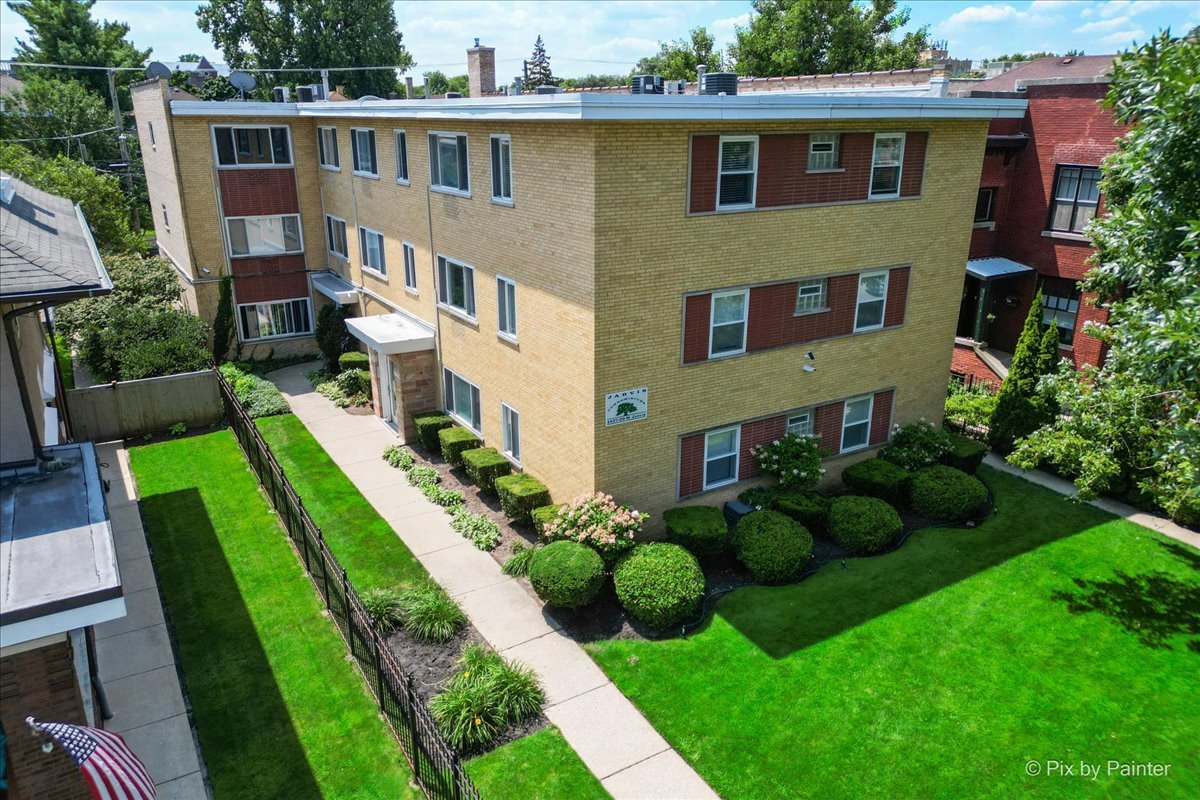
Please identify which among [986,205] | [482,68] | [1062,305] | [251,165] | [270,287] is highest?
[482,68]

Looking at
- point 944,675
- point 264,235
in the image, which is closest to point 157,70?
point 264,235

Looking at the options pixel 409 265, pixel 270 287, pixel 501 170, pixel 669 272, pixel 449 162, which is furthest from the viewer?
pixel 270 287

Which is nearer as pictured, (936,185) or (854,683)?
(854,683)

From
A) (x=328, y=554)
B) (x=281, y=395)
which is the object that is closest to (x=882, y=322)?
(x=328, y=554)

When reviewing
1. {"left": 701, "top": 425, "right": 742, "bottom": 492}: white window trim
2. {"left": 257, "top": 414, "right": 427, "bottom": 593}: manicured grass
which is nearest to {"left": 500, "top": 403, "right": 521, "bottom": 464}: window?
{"left": 257, "top": 414, "right": 427, "bottom": 593}: manicured grass

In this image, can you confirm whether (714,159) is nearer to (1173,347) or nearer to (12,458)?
(1173,347)

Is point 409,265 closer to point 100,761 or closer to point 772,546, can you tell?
point 772,546

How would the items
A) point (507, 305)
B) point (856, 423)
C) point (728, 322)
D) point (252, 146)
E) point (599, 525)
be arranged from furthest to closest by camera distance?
point (252, 146) < point (856, 423) < point (507, 305) < point (728, 322) < point (599, 525)
